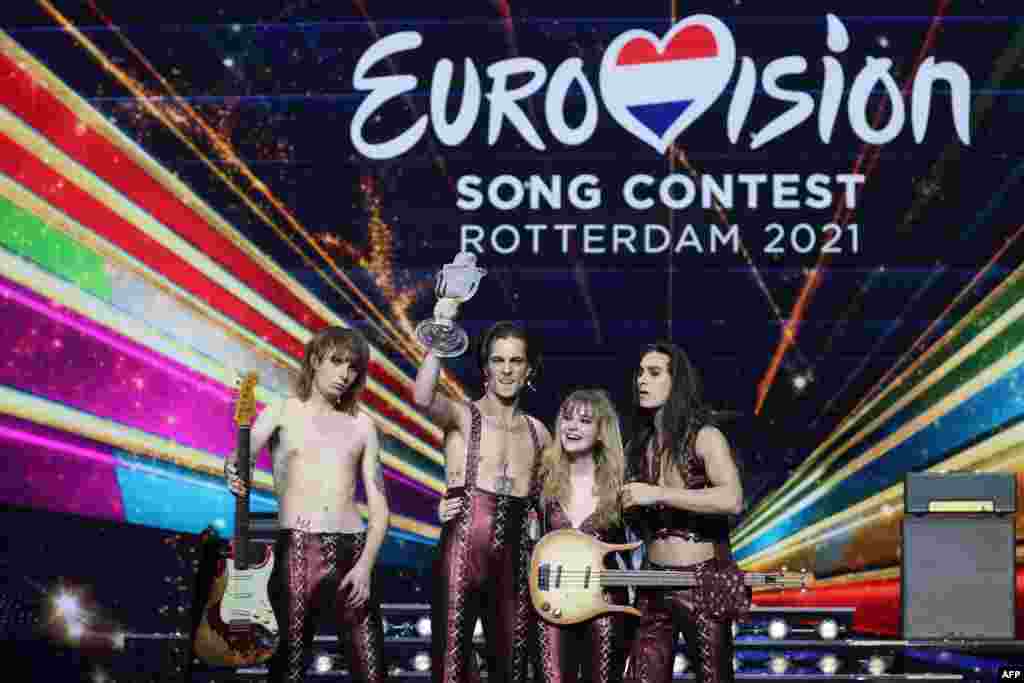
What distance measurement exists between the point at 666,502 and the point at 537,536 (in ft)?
1.51

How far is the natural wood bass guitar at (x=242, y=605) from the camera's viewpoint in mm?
4305

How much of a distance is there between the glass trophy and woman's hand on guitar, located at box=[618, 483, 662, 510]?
62 centimetres

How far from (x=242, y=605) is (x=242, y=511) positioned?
0.28 m

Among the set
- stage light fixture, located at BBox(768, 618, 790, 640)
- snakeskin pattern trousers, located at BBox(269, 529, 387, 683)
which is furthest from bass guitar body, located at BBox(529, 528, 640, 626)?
stage light fixture, located at BBox(768, 618, 790, 640)

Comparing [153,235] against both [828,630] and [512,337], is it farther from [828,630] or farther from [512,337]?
[828,630]

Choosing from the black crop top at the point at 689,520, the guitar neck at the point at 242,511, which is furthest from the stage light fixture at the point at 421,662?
the black crop top at the point at 689,520

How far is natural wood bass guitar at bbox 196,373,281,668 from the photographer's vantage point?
4.30m

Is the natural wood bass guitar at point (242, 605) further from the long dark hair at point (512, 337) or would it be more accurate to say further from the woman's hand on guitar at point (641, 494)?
the woman's hand on guitar at point (641, 494)

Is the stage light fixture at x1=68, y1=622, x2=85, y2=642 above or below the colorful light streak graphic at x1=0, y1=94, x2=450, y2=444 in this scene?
below

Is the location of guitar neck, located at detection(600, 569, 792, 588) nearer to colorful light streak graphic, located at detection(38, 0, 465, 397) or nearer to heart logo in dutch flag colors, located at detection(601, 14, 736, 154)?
colorful light streak graphic, located at detection(38, 0, 465, 397)

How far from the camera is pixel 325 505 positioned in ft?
14.1

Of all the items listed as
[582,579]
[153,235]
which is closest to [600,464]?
[582,579]

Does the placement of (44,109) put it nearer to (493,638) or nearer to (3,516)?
(3,516)

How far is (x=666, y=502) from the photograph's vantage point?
4.10m
